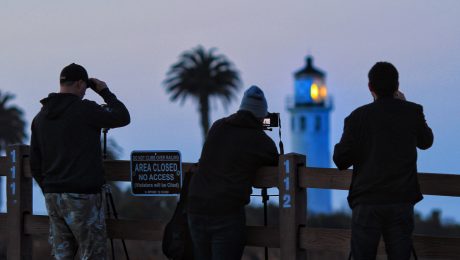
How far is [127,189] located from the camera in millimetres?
60969

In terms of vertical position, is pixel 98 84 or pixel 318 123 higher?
pixel 98 84

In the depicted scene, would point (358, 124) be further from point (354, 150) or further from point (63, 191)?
point (63, 191)

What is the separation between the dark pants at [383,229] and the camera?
7281 millimetres

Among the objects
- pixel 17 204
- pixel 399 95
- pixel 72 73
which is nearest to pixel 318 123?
pixel 17 204

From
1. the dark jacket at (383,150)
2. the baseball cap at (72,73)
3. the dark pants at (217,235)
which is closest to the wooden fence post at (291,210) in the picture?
the dark pants at (217,235)

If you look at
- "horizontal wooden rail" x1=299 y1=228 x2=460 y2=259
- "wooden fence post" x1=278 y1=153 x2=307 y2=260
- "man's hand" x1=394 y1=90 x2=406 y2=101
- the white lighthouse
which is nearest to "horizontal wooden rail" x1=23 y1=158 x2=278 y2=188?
"wooden fence post" x1=278 y1=153 x2=307 y2=260

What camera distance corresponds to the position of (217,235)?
25.8ft

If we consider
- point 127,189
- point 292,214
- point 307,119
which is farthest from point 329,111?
point 292,214

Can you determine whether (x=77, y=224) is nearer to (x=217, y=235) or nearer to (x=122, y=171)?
(x=217, y=235)

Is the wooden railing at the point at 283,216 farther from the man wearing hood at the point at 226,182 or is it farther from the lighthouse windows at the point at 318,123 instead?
the lighthouse windows at the point at 318,123

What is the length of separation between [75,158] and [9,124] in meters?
49.9

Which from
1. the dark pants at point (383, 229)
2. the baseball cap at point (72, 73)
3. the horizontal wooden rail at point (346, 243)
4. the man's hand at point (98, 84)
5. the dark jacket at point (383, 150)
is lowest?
the horizontal wooden rail at point (346, 243)

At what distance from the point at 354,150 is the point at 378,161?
0.20 m

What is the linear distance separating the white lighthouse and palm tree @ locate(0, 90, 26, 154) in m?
46.5
